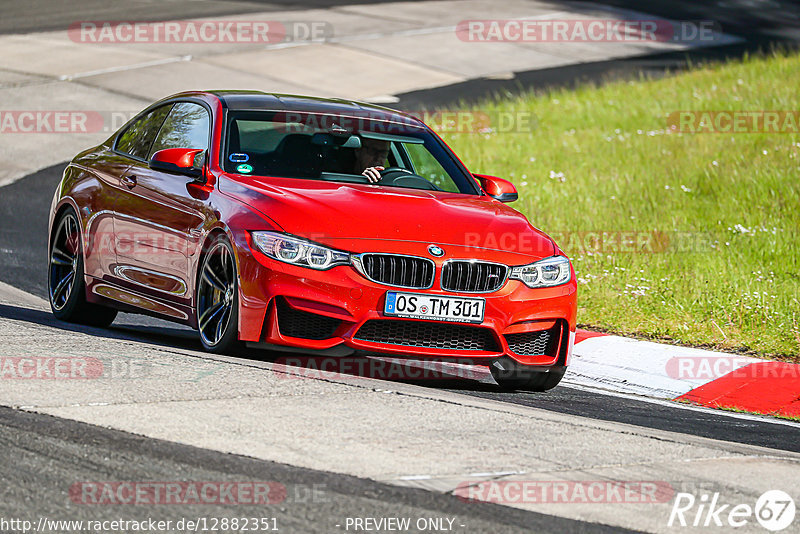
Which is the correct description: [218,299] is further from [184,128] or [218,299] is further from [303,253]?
[184,128]

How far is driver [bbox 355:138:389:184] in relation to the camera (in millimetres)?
8023

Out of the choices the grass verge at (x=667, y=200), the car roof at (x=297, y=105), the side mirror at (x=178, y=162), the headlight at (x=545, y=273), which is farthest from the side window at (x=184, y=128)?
the grass verge at (x=667, y=200)

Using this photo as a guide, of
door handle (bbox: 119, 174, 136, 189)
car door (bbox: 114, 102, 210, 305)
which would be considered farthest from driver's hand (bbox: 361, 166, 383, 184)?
door handle (bbox: 119, 174, 136, 189)

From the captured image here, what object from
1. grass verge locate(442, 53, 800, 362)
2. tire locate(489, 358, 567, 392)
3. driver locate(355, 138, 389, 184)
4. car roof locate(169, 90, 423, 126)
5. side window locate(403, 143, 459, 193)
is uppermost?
car roof locate(169, 90, 423, 126)

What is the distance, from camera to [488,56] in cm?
2578

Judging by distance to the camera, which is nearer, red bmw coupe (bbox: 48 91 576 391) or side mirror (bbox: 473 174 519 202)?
red bmw coupe (bbox: 48 91 576 391)

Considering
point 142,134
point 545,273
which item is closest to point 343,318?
point 545,273

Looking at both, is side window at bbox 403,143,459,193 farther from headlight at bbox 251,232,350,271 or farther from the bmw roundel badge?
headlight at bbox 251,232,350,271

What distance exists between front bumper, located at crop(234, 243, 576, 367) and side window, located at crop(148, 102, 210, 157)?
1571 mm

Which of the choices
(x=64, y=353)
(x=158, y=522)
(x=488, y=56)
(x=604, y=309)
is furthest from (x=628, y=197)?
(x=488, y=56)

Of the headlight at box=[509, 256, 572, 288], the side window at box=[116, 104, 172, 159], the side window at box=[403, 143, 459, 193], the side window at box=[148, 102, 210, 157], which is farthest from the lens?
the side window at box=[116, 104, 172, 159]

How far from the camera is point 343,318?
6.75m

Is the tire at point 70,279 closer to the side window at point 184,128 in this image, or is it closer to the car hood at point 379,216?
the side window at point 184,128

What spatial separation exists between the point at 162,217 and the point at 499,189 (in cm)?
217
